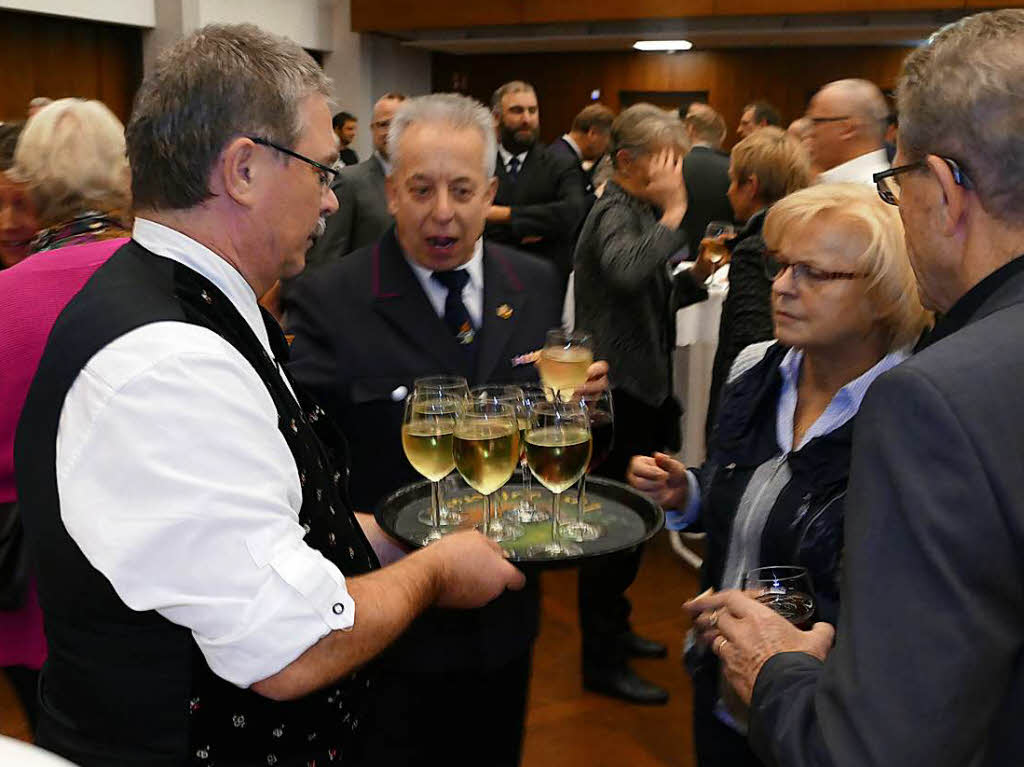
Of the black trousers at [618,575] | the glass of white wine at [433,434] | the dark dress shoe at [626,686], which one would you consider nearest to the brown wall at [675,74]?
the black trousers at [618,575]

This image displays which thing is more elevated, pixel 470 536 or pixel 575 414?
pixel 575 414

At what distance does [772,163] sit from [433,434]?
248cm

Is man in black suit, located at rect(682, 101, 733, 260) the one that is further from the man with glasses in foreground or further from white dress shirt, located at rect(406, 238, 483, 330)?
white dress shirt, located at rect(406, 238, 483, 330)

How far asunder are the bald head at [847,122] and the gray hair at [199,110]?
2964mm

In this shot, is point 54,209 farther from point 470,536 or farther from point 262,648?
point 262,648

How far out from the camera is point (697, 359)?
4.44 m

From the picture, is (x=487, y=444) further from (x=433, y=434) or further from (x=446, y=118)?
(x=446, y=118)

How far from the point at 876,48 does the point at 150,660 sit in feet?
36.0

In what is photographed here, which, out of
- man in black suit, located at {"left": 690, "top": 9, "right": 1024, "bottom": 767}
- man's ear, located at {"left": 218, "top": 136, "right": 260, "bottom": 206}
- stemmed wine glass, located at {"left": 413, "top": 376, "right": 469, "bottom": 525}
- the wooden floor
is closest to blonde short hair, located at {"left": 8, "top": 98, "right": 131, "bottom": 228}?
stemmed wine glass, located at {"left": 413, "top": 376, "right": 469, "bottom": 525}

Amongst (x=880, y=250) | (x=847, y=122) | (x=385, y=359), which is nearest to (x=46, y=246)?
(x=385, y=359)

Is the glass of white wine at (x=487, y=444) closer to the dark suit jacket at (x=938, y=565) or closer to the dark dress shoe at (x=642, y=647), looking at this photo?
the dark suit jacket at (x=938, y=565)

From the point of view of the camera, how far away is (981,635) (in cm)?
87

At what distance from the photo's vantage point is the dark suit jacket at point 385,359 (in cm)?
193

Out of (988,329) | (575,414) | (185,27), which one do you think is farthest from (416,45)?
(988,329)
